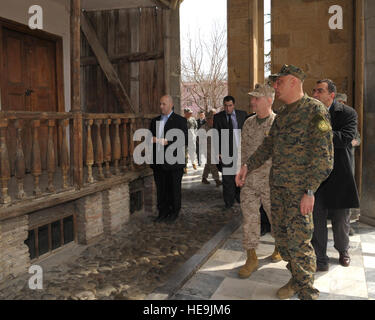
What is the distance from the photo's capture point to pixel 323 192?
450cm

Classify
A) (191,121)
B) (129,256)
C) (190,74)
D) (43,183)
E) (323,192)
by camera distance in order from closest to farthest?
(323,192) < (129,256) < (43,183) < (191,121) < (190,74)

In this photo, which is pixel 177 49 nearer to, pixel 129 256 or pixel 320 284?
pixel 129 256

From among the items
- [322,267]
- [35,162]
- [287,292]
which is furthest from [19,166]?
[322,267]

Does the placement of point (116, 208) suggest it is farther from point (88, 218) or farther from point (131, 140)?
point (131, 140)

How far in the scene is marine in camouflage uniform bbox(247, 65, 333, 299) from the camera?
10.8ft

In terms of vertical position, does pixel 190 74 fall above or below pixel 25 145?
above

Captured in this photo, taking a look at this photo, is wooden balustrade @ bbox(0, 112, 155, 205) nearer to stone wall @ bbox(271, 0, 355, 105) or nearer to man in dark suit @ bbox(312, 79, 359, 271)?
stone wall @ bbox(271, 0, 355, 105)

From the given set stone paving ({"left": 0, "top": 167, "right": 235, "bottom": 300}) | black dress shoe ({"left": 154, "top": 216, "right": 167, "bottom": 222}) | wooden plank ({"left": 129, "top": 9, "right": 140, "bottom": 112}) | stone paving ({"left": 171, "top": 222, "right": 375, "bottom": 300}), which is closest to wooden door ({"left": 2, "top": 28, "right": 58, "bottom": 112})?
wooden plank ({"left": 129, "top": 9, "right": 140, "bottom": 112})

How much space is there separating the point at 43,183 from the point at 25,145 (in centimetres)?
172

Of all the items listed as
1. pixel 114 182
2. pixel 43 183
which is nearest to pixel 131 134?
pixel 114 182

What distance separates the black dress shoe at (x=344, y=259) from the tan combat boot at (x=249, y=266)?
3.43 ft

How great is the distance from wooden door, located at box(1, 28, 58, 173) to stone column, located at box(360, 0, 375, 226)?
213 inches

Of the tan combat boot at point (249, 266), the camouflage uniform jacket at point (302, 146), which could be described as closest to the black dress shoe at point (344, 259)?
the tan combat boot at point (249, 266)

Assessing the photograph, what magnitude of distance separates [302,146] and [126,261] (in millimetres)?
2736
